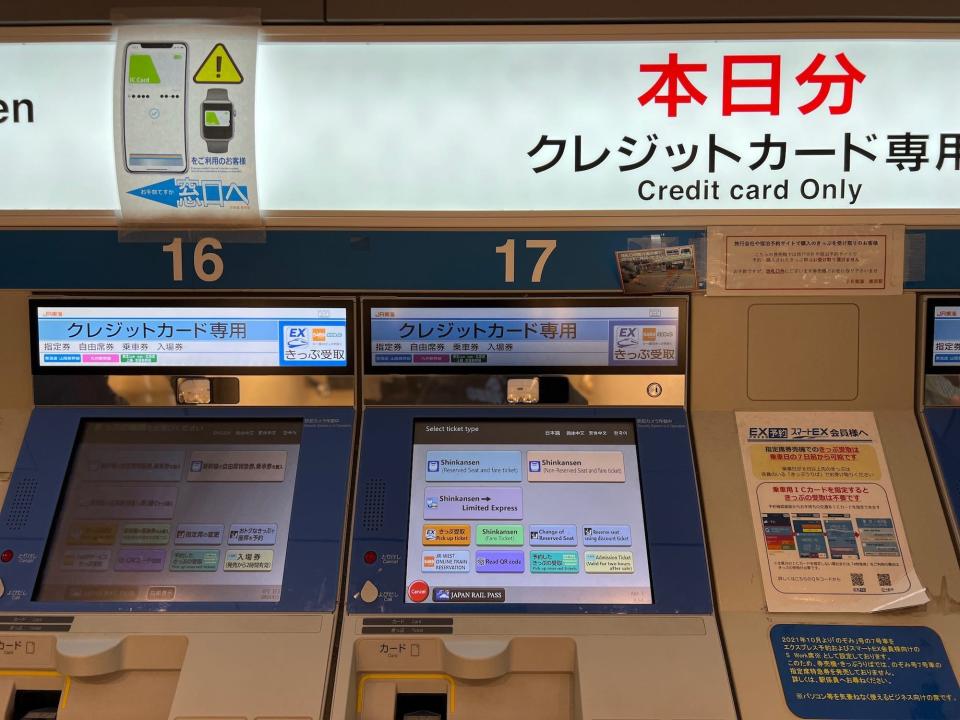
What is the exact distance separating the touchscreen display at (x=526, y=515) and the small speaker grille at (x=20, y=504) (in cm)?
99

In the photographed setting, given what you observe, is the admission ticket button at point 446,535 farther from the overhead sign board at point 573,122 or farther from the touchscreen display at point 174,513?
the overhead sign board at point 573,122

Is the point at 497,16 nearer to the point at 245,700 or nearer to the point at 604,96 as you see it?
the point at 604,96

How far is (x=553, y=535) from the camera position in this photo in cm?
208

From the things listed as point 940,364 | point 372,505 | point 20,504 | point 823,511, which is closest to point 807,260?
point 940,364

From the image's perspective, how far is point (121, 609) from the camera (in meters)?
2.01

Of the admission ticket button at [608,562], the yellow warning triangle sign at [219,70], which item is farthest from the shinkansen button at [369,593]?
the yellow warning triangle sign at [219,70]

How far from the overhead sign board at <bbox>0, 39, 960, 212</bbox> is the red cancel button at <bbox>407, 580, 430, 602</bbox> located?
989 millimetres

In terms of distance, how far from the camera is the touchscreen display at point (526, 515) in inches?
79.7

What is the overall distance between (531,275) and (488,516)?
66 cm

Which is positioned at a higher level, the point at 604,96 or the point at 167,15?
the point at 167,15

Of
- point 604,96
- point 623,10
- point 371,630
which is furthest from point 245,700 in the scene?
point 623,10

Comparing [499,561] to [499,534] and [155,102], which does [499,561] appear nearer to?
[499,534]

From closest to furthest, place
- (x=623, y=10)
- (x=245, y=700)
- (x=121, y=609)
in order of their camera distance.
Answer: (x=245, y=700) < (x=121, y=609) < (x=623, y=10)

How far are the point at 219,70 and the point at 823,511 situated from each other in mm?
1957
